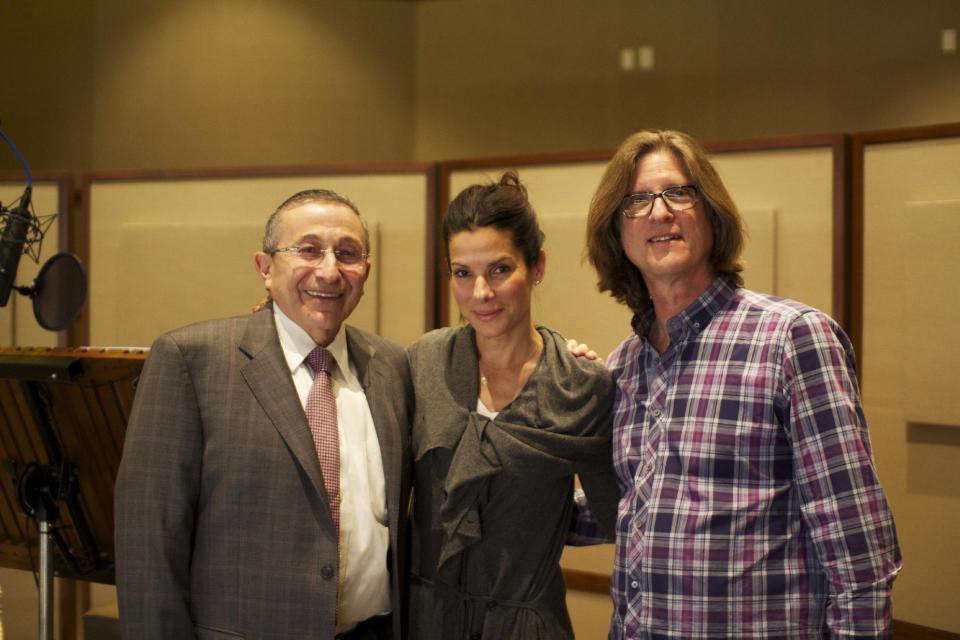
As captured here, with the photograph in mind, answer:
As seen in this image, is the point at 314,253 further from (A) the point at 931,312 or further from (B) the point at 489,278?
(A) the point at 931,312

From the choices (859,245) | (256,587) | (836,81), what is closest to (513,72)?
(836,81)

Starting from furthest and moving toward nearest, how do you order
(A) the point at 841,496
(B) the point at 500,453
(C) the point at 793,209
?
(C) the point at 793,209, (B) the point at 500,453, (A) the point at 841,496

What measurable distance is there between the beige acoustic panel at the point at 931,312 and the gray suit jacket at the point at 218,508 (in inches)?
88.6

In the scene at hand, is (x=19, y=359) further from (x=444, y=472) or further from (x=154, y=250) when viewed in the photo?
(x=154, y=250)

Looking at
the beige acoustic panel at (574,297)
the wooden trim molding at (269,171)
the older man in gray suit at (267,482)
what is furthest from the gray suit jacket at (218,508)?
the wooden trim molding at (269,171)

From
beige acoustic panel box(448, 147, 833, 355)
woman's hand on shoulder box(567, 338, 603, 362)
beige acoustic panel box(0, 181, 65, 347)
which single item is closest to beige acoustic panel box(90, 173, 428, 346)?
beige acoustic panel box(0, 181, 65, 347)

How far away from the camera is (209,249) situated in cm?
414

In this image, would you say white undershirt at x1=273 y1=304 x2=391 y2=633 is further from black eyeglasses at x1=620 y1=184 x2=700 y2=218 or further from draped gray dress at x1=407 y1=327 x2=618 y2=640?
black eyeglasses at x1=620 y1=184 x2=700 y2=218

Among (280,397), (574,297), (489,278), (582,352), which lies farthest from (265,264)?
(574,297)

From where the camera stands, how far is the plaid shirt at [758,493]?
1745 millimetres

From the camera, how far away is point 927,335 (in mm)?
3307

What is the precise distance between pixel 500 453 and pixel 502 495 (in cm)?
11

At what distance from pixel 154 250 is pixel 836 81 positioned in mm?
3455

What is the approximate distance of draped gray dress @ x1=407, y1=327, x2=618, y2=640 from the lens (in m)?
2.20
